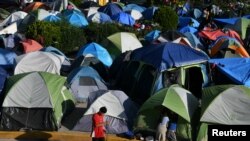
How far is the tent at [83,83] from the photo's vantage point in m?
17.1

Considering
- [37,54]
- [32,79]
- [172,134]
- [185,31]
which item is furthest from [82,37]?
[172,134]

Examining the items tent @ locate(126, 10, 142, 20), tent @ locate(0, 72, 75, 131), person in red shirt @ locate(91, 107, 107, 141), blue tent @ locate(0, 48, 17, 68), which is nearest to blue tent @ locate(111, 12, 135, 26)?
tent @ locate(126, 10, 142, 20)

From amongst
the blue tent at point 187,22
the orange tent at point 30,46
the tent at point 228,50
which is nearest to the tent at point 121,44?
the orange tent at point 30,46

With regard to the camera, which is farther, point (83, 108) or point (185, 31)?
point (185, 31)

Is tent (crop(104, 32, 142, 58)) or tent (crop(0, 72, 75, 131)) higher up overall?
tent (crop(0, 72, 75, 131))

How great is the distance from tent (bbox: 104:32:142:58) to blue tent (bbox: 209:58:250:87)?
5571 millimetres

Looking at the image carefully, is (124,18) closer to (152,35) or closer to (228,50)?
(152,35)

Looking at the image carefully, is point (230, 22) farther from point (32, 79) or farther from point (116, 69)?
point (32, 79)

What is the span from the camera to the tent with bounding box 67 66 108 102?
56.2 ft

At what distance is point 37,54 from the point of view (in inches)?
746

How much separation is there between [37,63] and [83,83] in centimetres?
224

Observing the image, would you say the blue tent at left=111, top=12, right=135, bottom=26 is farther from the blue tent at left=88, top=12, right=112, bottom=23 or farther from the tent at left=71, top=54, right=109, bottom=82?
the tent at left=71, top=54, right=109, bottom=82

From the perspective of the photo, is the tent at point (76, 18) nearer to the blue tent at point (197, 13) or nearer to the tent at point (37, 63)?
the blue tent at point (197, 13)

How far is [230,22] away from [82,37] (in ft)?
32.6
